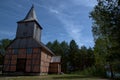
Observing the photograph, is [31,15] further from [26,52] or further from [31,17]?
[26,52]

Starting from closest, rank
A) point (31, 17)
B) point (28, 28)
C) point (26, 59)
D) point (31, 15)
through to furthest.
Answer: point (26, 59), point (28, 28), point (31, 17), point (31, 15)

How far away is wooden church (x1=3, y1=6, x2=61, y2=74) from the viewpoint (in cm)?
3066

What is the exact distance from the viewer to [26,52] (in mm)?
31781

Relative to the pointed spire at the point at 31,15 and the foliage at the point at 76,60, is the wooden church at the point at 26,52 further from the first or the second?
the foliage at the point at 76,60

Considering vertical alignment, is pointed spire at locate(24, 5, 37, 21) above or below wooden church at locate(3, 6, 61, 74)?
above

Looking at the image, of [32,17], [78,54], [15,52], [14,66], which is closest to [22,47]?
[15,52]

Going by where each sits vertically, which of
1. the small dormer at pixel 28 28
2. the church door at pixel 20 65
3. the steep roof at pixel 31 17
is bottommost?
the church door at pixel 20 65

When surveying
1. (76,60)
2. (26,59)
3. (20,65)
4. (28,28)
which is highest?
(28,28)

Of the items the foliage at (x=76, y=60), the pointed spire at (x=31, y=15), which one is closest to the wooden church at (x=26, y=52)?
the pointed spire at (x=31, y=15)

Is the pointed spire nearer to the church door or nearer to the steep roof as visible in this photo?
the steep roof

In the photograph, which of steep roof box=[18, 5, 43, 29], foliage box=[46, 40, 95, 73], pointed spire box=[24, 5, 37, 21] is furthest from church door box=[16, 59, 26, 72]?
foliage box=[46, 40, 95, 73]

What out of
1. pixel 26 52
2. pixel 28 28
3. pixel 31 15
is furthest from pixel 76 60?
pixel 26 52

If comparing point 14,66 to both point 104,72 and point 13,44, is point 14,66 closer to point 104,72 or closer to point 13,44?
point 13,44

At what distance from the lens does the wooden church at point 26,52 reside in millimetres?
30656
